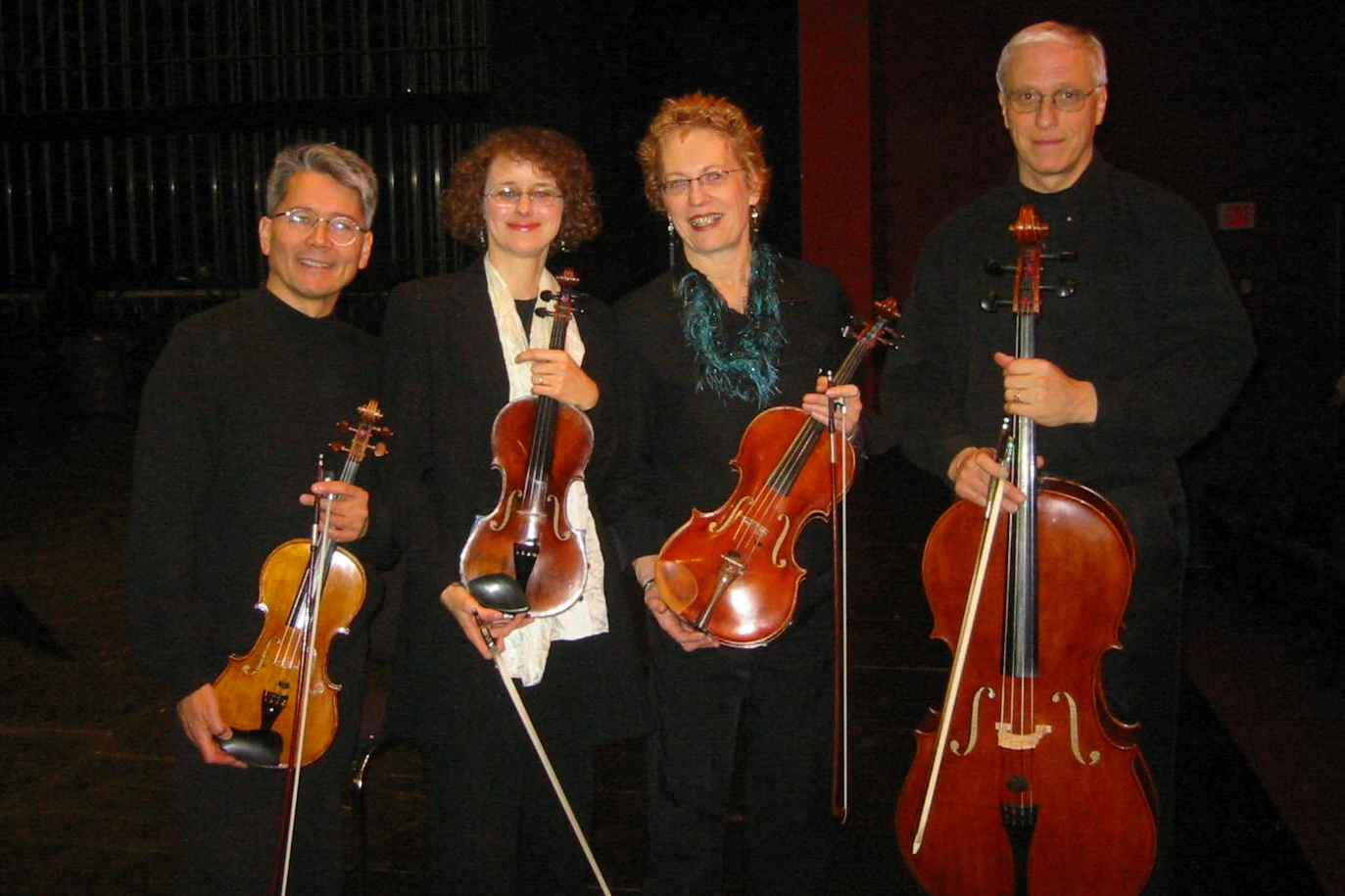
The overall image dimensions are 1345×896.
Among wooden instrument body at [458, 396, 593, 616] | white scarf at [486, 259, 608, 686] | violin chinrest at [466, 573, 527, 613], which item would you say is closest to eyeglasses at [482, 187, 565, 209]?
white scarf at [486, 259, 608, 686]

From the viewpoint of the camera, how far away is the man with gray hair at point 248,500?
1.80 m

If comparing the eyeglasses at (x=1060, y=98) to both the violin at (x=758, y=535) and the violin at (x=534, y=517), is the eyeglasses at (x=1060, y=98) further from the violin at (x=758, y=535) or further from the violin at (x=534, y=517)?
the violin at (x=534, y=517)

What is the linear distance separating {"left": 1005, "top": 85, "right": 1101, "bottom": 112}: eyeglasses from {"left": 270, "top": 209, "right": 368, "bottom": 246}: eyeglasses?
112 cm

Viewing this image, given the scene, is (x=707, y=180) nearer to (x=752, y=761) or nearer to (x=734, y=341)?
(x=734, y=341)

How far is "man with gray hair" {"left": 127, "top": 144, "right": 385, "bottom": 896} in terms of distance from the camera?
71.0 inches

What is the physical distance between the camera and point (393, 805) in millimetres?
3125

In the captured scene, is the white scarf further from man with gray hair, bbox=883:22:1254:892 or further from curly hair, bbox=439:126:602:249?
man with gray hair, bbox=883:22:1254:892

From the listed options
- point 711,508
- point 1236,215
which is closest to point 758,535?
point 711,508

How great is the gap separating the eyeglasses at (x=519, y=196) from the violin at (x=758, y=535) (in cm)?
53

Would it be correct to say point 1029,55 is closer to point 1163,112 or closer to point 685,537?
point 685,537

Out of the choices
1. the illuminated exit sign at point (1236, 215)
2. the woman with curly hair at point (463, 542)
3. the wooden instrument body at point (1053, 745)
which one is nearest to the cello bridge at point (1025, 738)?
the wooden instrument body at point (1053, 745)

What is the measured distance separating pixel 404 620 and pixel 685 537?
20.3 inches

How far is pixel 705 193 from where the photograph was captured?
2049 mm

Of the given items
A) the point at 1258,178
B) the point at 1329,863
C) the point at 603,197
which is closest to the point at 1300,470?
the point at 1329,863
